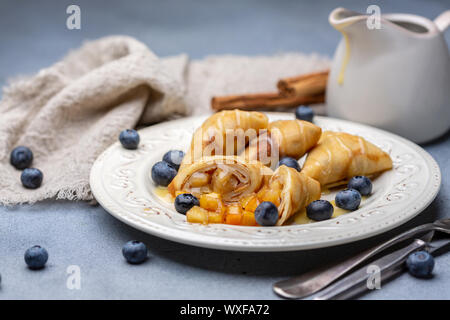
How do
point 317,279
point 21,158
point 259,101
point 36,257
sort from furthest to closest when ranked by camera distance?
point 259,101 < point 21,158 < point 36,257 < point 317,279

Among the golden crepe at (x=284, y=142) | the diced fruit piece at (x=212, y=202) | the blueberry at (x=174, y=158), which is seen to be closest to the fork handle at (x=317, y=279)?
the diced fruit piece at (x=212, y=202)

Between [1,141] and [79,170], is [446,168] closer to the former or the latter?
[79,170]

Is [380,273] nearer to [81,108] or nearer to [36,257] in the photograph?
[36,257]

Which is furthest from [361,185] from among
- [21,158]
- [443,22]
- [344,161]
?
[21,158]

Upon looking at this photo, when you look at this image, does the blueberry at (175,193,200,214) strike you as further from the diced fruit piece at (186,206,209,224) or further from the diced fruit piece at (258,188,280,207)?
the diced fruit piece at (258,188,280,207)

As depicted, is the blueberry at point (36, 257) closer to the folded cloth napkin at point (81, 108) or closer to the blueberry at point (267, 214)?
the folded cloth napkin at point (81, 108)

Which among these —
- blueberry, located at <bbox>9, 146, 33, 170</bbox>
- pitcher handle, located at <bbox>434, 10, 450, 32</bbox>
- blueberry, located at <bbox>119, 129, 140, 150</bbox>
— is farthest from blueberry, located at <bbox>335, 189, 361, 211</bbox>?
blueberry, located at <bbox>9, 146, 33, 170</bbox>
